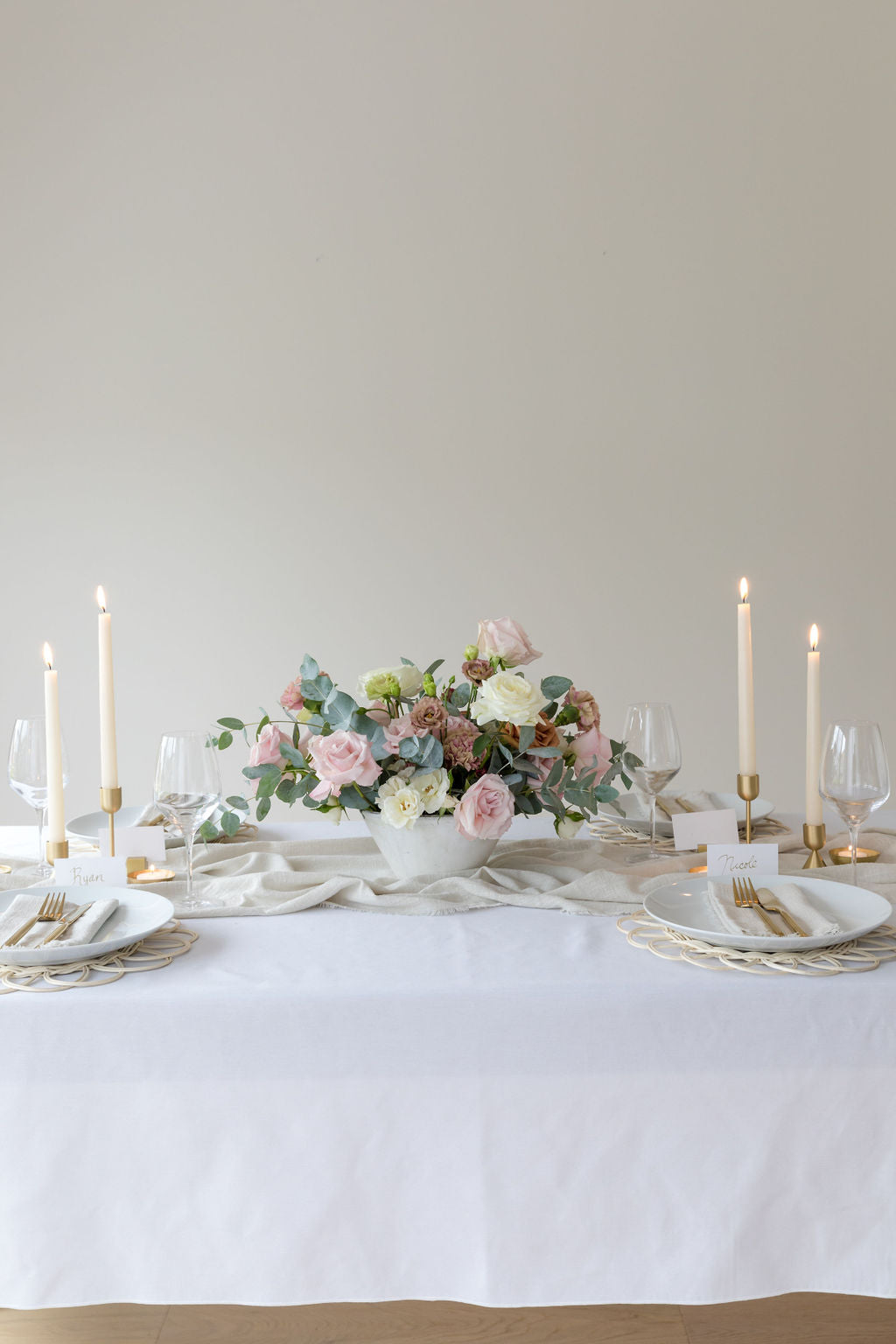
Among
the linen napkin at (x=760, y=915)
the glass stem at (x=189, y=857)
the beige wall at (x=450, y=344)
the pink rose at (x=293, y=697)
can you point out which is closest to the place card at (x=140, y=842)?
the glass stem at (x=189, y=857)

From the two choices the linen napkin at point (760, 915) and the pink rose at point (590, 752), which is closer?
the linen napkin at point (760, 915)

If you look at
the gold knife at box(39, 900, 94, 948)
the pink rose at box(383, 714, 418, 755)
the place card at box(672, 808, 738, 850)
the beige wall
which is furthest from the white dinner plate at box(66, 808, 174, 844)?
the beige wall

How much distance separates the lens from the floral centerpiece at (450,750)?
48.1 inches

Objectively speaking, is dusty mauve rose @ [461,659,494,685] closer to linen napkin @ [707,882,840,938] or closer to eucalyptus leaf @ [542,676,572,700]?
eucalyptus leaf @ [542,676,572,700]

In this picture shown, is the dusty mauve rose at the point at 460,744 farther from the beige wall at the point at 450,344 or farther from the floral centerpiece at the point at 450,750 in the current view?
the beige wall at the point at 450,344

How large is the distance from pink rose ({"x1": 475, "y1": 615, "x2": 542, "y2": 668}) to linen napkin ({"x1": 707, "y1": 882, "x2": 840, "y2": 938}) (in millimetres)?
331

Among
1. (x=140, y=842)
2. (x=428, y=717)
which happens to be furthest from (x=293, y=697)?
(x=140, y=842)

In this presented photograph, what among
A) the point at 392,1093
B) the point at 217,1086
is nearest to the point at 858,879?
the point at 392,1093

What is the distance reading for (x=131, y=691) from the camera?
123 inches

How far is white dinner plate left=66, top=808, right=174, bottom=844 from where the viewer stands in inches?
61.0

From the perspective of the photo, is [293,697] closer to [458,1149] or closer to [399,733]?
[399,733]

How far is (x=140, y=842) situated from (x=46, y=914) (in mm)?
247

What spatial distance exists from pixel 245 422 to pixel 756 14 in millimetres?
1711

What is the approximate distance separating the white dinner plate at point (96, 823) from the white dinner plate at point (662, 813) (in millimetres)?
601
